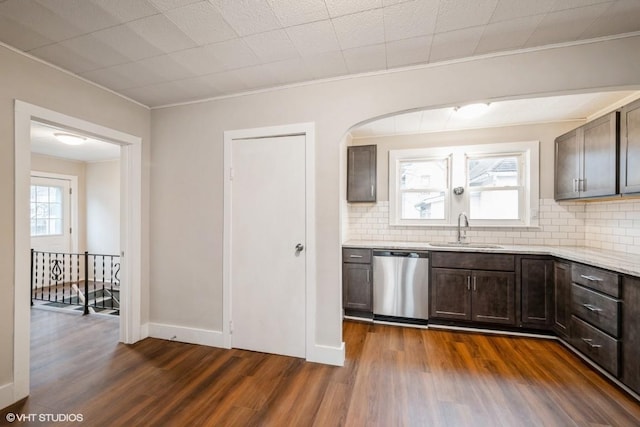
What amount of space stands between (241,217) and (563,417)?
2.79 meters

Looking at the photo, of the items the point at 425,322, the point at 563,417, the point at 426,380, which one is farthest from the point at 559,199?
the point at 426,380

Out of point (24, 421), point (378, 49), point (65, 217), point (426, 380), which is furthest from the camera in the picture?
point (65, 217)

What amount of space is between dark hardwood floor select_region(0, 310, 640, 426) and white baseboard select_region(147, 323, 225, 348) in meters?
0.09

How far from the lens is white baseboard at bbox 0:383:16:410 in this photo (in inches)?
71.5

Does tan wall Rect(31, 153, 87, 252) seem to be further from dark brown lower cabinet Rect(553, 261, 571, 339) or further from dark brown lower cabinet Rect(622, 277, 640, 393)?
dark brown lower cabinet Rect(622, 277, 640, 393)

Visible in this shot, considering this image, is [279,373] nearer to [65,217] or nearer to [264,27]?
[264,27]

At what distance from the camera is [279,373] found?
2.22 m

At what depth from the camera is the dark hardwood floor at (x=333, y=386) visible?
173cm

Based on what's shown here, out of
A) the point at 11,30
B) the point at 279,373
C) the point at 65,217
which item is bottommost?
the point at 279,373

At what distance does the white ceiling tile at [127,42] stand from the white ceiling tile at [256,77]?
0.61 m

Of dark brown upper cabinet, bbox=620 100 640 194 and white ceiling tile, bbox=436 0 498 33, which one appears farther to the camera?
dark brown upper cabinet, bbox=620 100 640 194

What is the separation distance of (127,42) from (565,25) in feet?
9.30

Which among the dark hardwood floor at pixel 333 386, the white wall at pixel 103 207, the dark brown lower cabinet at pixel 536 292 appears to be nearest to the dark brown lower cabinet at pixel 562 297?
the dark brown lower cabinet at pixel 536 292

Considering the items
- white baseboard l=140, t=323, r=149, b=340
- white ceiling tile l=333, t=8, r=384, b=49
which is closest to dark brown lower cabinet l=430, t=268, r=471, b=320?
white ceiling tile l=333, t=8, r=384, b=49
